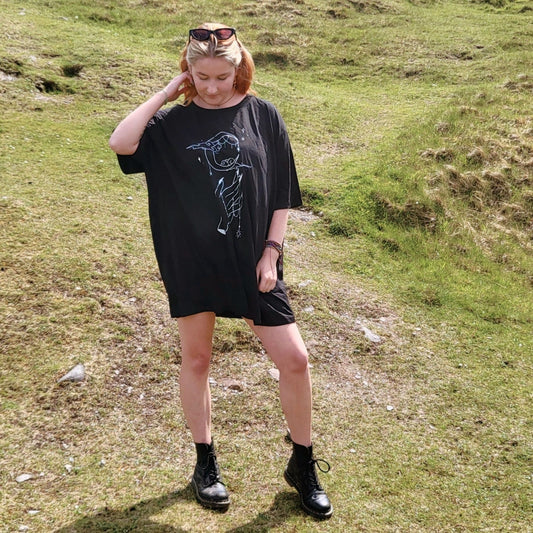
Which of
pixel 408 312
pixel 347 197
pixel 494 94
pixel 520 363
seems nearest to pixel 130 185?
pixel 347 197

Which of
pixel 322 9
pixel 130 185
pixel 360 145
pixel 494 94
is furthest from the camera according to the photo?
pixel 322 9

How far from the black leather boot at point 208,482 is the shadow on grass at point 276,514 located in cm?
17

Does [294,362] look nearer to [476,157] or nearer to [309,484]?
[309,484]

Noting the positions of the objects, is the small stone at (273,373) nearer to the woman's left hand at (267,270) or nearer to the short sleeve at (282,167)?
the woman's left hand at (267,270)

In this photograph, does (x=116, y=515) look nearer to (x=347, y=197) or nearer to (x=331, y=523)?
(x=331, y=523)

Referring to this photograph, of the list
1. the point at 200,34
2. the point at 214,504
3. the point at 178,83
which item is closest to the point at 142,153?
the point at 178,83

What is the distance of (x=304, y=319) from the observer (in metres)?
5.26

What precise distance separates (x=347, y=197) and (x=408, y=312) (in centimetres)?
206

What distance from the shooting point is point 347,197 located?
23.7 feet

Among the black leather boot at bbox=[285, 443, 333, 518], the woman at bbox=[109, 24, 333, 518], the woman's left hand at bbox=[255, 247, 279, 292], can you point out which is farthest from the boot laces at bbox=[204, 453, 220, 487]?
the woman's left hand at bbox=[255, 247, 279, 292]

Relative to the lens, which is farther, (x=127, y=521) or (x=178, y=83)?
(x=127, y=521)

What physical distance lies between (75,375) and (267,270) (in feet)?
6.20

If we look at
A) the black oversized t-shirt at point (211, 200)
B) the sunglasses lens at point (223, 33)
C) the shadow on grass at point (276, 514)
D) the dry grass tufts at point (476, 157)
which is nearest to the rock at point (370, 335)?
the shadow on grass at point (276, 514)

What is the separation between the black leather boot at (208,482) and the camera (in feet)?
11.0
